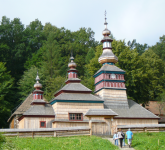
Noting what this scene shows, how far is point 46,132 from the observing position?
85.4ft

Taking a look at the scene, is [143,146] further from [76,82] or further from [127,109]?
[76,82]

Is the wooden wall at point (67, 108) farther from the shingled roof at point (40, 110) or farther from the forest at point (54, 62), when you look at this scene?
the forest at point (54, 62)

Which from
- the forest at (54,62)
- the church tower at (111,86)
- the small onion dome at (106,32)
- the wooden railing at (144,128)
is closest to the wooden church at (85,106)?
the church tower at (111,86)

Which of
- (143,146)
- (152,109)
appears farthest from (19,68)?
(143,146)

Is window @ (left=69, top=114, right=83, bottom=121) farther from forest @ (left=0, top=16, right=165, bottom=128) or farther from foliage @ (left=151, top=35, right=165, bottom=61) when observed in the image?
foliage @ (left=151, top=35, right=165, bottom=61)

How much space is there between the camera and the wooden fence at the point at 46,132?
25406mm

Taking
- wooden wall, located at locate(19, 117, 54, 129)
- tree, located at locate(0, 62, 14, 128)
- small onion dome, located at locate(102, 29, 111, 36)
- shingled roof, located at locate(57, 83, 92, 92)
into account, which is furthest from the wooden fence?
tree, located at locate(0, 62, 14, 128)

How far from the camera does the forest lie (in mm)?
47312

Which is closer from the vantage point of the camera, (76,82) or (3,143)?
(3,143)

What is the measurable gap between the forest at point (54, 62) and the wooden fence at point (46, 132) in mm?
18644

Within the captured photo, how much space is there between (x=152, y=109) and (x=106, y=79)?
18.4 meters

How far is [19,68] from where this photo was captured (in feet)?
209

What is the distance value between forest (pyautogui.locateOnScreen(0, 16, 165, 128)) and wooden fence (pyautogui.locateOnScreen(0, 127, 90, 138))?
18.6 metres

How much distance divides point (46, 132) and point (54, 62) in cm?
3533
